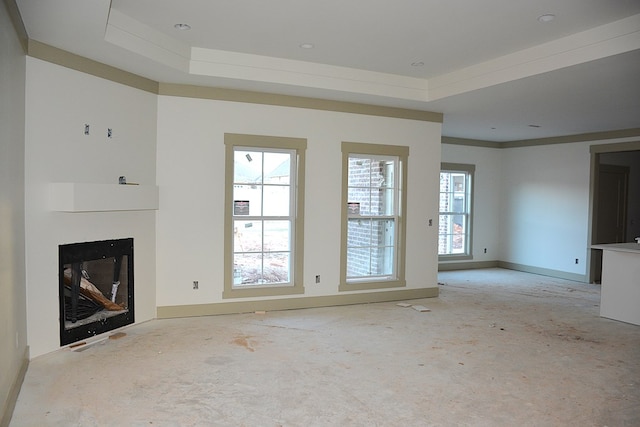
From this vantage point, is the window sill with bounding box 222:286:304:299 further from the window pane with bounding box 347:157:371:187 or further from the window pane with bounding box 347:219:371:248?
the window pane with bounding box 347:157:371:187

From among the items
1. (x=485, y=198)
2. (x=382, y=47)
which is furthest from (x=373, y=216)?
(x=485, y=198)

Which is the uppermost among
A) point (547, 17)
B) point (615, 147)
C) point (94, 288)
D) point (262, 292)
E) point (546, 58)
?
point (547, 17)

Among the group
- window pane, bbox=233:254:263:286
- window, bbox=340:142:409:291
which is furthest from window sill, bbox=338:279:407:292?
window pane, bbox=233:254:263:286

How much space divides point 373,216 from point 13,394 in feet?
15.0

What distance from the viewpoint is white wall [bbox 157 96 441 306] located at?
5.35m

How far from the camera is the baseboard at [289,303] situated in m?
5.45

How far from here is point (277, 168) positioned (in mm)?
5910

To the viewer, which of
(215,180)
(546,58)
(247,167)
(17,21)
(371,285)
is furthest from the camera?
(371,285)

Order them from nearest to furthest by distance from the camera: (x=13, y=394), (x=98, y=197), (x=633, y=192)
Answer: (x=13, y=394) < (x=98, y=197) < (x=633, y=192)

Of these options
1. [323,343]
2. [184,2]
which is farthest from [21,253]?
[323,343]

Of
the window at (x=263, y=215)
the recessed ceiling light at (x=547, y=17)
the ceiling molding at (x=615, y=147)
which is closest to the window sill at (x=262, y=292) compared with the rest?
the window at (x=263, y=215)

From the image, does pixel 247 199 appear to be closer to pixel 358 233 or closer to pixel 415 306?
pixel 358 233

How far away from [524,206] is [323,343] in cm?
659

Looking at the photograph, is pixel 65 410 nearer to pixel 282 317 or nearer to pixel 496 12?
pixel 282 317
